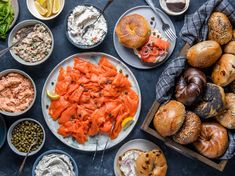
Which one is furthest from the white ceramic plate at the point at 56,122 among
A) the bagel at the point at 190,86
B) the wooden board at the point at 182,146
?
the bagel at the point at 190,86

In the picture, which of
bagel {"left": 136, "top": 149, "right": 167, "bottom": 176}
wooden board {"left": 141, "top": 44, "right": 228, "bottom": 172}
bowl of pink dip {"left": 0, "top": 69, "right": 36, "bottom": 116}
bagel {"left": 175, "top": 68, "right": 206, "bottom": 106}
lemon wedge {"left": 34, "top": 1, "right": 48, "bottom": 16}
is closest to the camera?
bagel {"left": 175, "top": 68, "right": 206, "bottom": 106}

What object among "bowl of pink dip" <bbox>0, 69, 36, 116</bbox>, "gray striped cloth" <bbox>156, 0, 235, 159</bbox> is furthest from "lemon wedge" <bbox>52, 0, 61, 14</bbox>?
"gray striped cloth" <bbox>156, 0, 235, 159</bbox>

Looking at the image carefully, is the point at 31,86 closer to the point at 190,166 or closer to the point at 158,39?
the point at 158,39

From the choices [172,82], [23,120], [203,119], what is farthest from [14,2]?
[203,119]

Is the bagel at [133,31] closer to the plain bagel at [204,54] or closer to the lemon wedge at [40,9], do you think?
the plain bagel at [204,54]

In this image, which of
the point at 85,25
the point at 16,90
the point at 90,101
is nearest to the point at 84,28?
the point at 85,25

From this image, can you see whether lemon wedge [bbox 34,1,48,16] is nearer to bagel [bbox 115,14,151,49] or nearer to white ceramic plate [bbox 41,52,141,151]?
white ceramic plate [bbox 41,52,141,151]
